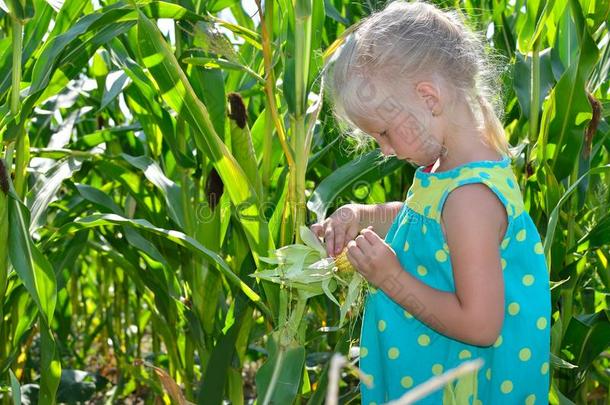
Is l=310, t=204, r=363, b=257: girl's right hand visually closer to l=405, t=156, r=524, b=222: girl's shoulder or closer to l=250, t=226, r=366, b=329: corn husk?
l=250, t=226, r=366, b=329: corn husk

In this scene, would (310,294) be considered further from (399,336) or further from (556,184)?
(556,184)

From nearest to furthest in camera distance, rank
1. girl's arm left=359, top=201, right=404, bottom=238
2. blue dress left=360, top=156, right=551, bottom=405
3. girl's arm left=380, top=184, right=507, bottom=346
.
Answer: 1. girl's arm left=380, top=184, right=507, bottom=346
2. blue dress left=360, top=156, right=551, bottom=405
3. girl's arm left=359, top=201, right=404, bottom=238

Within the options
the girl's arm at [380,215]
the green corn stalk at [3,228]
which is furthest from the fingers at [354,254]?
the green corn stalk at [3,228]

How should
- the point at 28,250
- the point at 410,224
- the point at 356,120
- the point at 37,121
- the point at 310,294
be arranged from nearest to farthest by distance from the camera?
the point at 356,120 → the point at 410,224 → the point at 310,294 → the point at 28,250 → the point at 37,121

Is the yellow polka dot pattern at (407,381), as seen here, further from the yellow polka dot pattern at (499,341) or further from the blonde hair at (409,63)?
the blonde hair at (409,63)

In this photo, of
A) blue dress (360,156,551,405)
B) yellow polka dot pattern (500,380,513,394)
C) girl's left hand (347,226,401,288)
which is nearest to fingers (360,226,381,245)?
girl's left hand (347,226,401,288)

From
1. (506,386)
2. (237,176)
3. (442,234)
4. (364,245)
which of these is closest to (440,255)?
(442,234)

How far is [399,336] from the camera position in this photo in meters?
1.57

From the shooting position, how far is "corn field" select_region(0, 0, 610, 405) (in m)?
1.72

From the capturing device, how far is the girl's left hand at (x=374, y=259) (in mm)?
1413

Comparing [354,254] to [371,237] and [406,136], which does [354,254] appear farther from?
[406,136]

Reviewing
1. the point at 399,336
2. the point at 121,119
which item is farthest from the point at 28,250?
the point at 121,119

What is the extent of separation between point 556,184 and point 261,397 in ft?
2.44

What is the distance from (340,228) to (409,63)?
0.32 meters
